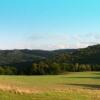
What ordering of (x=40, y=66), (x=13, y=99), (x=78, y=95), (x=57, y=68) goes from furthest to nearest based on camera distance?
(x=40, y=66)
(x=57, y=68)
(x=78, y=95)
(x=13, y=99)

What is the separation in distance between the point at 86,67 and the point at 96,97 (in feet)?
312

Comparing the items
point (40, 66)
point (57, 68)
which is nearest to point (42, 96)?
point (57, 68)

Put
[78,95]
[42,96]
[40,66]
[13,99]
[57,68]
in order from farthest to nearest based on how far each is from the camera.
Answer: [40,66] → [57,68] → [78,95] → [42,96] → [13,99]

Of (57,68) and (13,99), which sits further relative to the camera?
(57,68)

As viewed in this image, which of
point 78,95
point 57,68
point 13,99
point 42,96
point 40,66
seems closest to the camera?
A: point 13,99

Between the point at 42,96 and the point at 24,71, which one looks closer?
the point at 42,96

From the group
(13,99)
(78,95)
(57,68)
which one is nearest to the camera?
(13,99)

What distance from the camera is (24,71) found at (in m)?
115

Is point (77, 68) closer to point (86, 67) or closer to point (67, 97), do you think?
point (86, 67)

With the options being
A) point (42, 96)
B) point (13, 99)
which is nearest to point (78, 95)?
point (42, 96)

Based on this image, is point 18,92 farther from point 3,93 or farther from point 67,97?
point 67,97

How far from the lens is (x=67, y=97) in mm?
27078

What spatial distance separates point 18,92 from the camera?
2708cm

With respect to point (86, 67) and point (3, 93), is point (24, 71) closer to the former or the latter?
point (86, 67)
